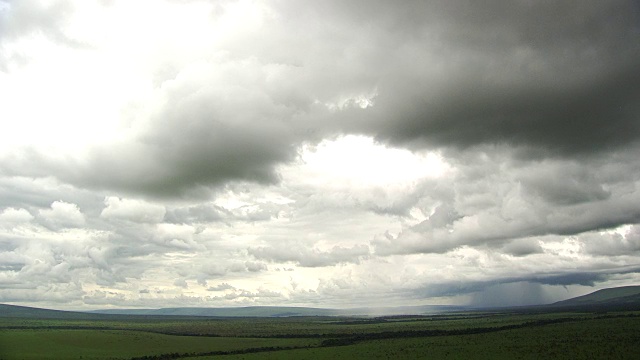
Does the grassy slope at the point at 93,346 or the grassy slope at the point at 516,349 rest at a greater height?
the grassy slope at the point at 516,349

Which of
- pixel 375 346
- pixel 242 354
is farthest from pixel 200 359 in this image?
pixel 375 346

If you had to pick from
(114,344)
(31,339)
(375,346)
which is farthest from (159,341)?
(375,346)

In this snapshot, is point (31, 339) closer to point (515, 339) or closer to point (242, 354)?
point (242, 354)

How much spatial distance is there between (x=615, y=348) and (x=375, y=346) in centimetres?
6262

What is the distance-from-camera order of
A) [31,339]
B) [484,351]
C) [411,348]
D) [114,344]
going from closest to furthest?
[484,351] < [411,348] < [114,344] < [31,339]

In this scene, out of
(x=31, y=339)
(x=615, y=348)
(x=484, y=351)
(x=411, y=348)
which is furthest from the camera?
(x=31, y=339)

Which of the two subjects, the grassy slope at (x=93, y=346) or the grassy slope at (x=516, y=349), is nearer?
the grassy slope at (x=516, y=349)

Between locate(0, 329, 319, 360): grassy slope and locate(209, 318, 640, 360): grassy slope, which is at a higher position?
locate(209, 318, 640, 360): grassy slope

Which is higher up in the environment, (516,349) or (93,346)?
(516,349)

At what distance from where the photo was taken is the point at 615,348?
103438mm

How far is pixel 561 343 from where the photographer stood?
4685 inches

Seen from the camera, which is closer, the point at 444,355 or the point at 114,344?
the point at 444,355

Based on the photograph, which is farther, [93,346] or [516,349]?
[93,346]

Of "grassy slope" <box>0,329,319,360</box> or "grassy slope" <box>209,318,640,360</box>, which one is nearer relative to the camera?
"grassy slope" <box>209,318,640,360</box>
